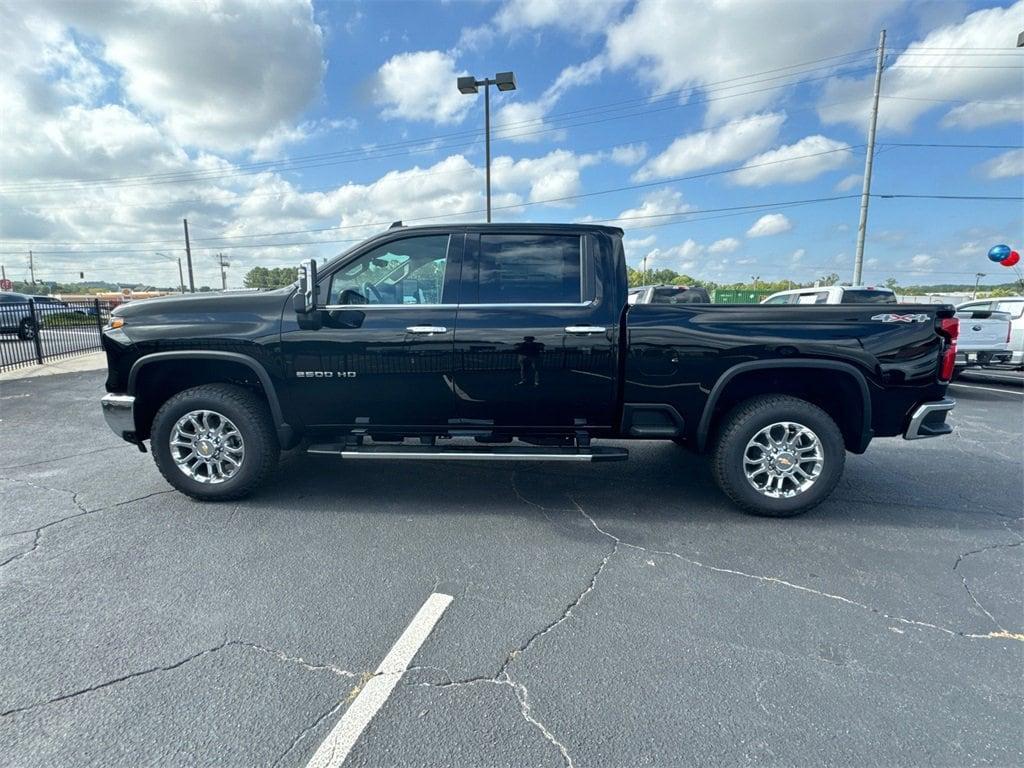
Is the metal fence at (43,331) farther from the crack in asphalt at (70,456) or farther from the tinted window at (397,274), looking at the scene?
the tinted window at (397,274)

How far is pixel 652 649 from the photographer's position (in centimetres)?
237

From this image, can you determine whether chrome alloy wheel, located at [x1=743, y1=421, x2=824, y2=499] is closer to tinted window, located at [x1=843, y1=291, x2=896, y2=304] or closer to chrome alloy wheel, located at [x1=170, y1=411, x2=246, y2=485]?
chrome alloy wheel, located at [x1=170, y1=411, x2=246, y2=485]

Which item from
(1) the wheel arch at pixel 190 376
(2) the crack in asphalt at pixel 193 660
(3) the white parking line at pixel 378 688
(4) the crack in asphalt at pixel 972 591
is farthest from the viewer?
(1) the wheel arch at pixel 190 376

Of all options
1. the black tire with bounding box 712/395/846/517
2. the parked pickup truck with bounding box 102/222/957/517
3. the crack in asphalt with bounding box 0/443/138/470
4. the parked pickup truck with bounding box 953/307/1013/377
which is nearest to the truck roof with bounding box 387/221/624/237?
the parked pickup truck with bounding box 102/222/957/517

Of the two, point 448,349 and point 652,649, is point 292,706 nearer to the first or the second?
point 652,649

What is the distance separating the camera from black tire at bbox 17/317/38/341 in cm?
1163

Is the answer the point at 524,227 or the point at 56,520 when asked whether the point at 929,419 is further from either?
the point at 56,520

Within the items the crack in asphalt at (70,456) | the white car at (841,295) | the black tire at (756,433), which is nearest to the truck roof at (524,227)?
the black tire at (756,433)

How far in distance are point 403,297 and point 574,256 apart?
4.30ft

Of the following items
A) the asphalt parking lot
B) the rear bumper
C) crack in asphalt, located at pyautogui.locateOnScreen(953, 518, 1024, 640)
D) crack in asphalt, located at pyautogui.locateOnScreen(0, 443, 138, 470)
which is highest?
the rear bumper

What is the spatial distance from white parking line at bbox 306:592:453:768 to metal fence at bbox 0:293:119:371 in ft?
34.2

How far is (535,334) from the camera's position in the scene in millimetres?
3662

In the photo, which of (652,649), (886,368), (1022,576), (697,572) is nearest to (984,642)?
(1022,576)

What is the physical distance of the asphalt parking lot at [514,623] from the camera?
1898 millimetres
